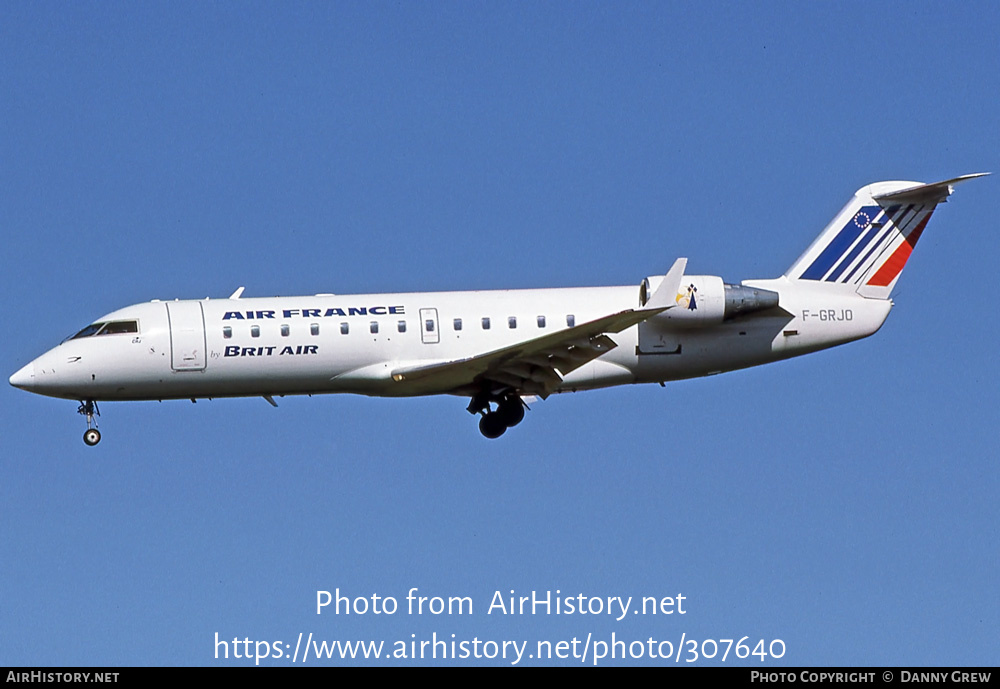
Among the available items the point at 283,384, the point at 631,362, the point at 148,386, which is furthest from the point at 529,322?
the point at 148,386

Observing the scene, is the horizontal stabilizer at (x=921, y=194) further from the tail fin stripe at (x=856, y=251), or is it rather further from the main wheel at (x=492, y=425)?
the main wheel at (x=492, y=425)

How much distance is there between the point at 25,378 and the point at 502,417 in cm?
962

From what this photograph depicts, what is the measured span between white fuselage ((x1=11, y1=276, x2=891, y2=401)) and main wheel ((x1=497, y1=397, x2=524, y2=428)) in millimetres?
902

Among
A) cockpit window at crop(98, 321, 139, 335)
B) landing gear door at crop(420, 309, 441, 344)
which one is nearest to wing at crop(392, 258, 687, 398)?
landing gear door at crop(420, 309, 441, 344)

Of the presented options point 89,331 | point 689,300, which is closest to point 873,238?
point 689,300

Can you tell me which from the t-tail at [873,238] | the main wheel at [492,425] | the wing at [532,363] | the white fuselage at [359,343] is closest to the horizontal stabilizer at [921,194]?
the t-tail at [873,238]

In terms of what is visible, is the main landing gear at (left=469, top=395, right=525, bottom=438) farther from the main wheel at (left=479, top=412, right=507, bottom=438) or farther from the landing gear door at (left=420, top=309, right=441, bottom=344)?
the landing gear door at (left=420, top=309, right=441, bottom=344)

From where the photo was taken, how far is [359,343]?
3350cm

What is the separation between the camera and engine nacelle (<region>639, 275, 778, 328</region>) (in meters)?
33.8

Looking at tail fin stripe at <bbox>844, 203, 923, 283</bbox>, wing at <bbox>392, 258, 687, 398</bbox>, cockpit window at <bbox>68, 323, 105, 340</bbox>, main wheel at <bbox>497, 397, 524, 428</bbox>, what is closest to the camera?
wing at <bbox>392, 258, 687, 398</bbox>

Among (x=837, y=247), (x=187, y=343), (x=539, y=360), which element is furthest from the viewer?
(x=837, y=247)

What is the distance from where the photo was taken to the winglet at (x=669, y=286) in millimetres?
31891

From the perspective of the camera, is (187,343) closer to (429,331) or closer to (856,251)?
(429,331)
